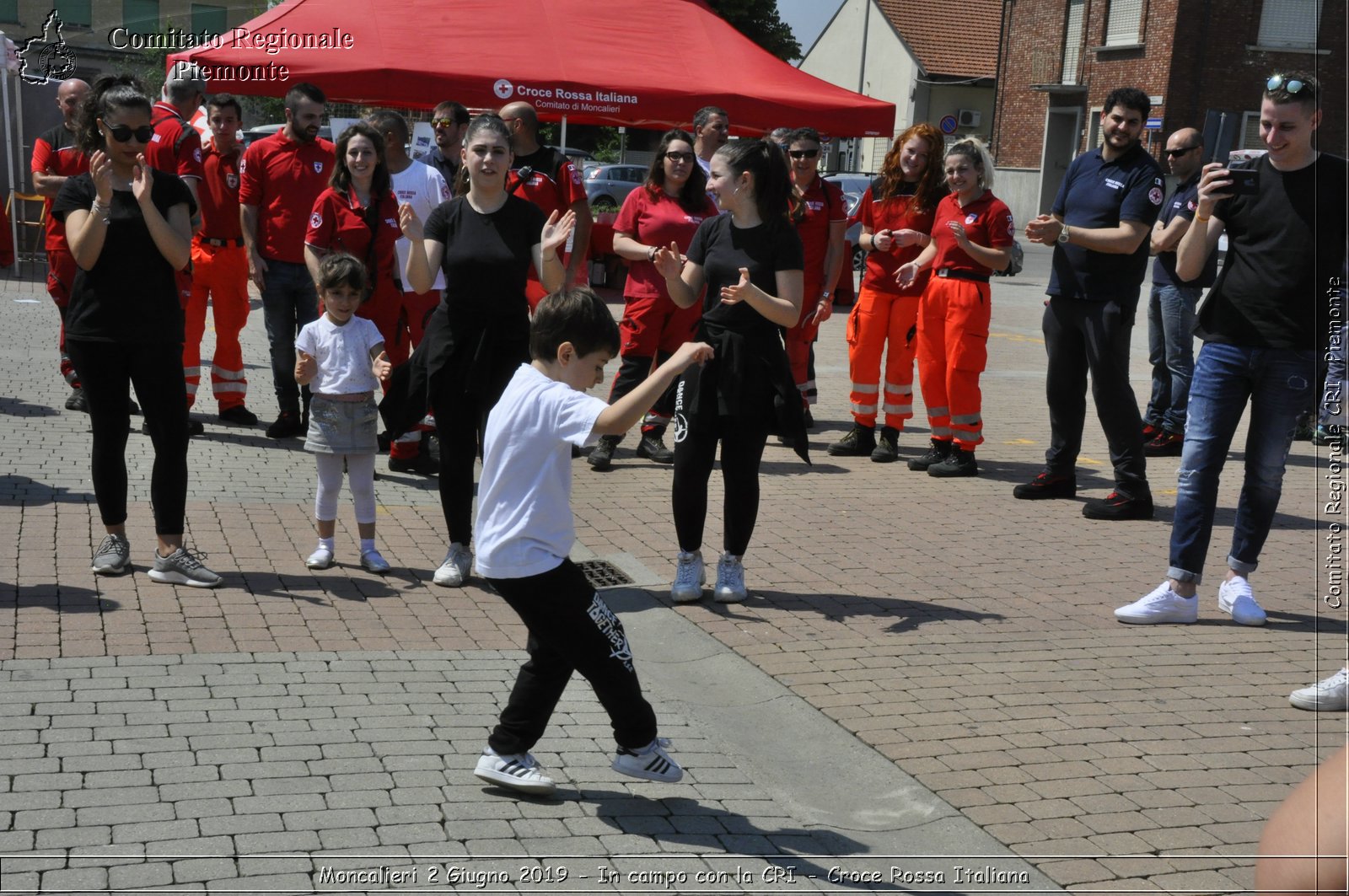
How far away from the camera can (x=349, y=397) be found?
6258 millimetres

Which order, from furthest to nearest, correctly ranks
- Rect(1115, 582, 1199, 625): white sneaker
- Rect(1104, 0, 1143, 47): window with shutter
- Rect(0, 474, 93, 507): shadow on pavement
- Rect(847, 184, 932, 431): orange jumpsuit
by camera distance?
1. Rect(1104, 0, 1143, 47): window with shutter
2. Rect(847, 184, 932, 431): orange jumpsuit
3. Rect(0, 474, 93, 507): shadow on pavement
4. Rect(1115, 582, 1199, 625): white sneaker

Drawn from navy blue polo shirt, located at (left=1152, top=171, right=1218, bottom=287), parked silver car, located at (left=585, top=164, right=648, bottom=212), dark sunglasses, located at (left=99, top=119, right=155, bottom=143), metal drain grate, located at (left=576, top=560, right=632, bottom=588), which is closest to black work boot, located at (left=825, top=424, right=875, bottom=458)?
navy blue polo shirt, located at (left=1152, top=171, right=1218, bottom=287)

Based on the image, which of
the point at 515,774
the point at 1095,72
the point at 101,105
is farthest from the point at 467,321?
the point at 1095,72

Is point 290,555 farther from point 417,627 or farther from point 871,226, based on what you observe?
point 871,226

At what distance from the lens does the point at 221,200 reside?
30.5ft

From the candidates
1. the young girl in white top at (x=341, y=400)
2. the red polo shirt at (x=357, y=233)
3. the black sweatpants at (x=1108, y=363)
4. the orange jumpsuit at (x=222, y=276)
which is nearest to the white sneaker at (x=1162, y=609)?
the black sweatpants at (x=1108, y=363)

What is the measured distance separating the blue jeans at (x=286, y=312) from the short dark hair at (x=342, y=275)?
2.55 m

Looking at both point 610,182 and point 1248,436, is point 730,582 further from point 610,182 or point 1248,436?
point 610,182

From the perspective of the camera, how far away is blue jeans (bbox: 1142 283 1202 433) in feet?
32.6

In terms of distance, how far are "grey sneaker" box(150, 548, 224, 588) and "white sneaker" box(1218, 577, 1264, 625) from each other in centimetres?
438

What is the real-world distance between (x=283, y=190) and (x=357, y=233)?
108 cm

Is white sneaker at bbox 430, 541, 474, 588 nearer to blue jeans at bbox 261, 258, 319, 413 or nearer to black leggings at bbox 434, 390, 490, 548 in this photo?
black leggings at bbox 434, 390, 490, 548

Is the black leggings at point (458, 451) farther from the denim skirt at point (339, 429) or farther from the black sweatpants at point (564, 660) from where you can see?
the black sweatpants at point (564, 660)

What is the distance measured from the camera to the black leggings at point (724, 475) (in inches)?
234
